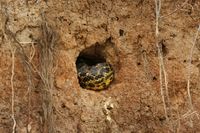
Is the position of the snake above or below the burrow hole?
below

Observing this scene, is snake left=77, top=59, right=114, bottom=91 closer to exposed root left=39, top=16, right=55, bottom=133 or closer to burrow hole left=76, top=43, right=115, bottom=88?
burrow hole left=76, top=43, right=115, bottom=88

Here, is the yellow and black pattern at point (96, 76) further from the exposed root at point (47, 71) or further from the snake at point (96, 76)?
the exposed root at point (47, 71)

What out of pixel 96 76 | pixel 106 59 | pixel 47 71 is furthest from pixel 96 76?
pixel 47 71

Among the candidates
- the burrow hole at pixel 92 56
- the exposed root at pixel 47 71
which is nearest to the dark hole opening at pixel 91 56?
the burrow hole at pixel 92 56

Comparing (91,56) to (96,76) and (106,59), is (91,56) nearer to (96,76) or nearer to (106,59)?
(106,59)

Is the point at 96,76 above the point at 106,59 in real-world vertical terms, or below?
below

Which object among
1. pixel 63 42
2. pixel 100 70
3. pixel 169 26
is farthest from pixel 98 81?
pixel 169 26

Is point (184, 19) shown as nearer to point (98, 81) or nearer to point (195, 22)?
point (195, 22)

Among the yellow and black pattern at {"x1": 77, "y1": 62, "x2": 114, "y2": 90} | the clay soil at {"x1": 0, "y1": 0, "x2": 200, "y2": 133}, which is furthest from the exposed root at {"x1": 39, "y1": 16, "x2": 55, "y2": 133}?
the yellow and black pattern at {"x1": 77, "y1": 62, "x2": 114, "y2": 90}
